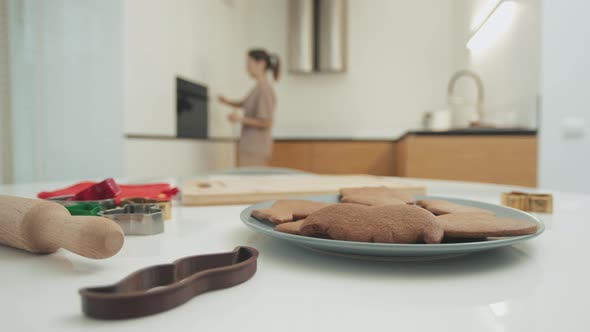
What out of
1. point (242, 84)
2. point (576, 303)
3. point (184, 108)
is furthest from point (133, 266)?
point (242, 84)

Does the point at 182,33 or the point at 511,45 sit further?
the point at 182,33

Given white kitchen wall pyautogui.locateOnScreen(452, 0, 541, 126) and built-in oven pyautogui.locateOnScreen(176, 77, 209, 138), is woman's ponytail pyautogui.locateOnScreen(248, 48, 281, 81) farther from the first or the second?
white kitchen wall pyautogui.locateOnScreen(452, 0, 541, 126)

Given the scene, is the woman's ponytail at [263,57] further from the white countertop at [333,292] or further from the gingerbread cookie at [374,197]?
the white countertop at [333,292]

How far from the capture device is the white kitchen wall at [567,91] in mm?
1970

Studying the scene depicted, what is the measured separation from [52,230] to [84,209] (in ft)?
0.61

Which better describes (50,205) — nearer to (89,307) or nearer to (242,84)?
(89,307)

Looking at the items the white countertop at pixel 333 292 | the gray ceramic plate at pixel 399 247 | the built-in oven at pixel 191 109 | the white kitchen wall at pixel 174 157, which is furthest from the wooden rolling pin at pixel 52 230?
the built-in oven at pixel 191 109

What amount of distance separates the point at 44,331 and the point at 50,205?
151mm

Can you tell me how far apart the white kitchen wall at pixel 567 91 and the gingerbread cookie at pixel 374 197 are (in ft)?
5.92

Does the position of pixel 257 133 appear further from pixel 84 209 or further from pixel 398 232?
pixel 398 232

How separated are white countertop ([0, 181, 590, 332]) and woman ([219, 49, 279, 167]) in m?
2.95

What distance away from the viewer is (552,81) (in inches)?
79.8

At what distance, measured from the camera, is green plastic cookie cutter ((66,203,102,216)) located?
19.2 inches

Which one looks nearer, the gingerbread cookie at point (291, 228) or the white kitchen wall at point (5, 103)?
the gingerbread cookie at point (291, 228)
